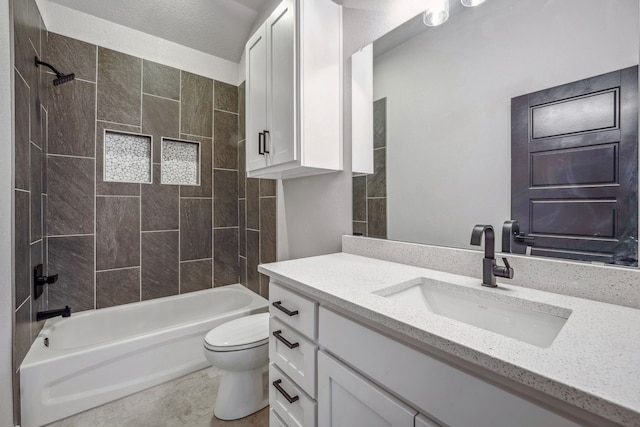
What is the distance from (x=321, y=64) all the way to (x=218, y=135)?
5.37 feet

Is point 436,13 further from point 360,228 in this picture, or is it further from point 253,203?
point 253,203

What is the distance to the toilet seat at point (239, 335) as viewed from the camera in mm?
1489

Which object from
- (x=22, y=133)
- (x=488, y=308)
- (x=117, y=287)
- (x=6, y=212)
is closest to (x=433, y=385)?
(x=488, y=308)

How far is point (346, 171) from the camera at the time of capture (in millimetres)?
1617

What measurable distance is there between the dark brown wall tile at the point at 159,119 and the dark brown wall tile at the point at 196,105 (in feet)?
0.22

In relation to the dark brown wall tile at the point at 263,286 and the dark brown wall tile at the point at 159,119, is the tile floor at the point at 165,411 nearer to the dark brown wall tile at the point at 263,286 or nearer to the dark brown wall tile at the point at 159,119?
the dark brown wall tile at the point at 263,286

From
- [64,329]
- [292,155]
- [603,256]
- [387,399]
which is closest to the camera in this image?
[387,399]

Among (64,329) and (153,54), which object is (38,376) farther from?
(153,54)

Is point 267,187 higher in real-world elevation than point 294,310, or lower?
higher

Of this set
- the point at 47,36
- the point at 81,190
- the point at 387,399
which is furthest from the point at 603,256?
the point at 47,36

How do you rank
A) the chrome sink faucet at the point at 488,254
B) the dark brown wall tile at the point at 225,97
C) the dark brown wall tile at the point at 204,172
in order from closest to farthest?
the chrome sink faucet at the point at 488,254 → the dark brown wall tile at the point at 204,172 → the dark brown wall tile at the point at 225,97

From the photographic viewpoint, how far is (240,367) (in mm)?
1494

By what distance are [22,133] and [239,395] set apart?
1884 millimetres

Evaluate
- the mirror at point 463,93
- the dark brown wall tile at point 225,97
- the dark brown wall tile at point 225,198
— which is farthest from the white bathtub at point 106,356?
the dark brown wall tile at point 225,97
